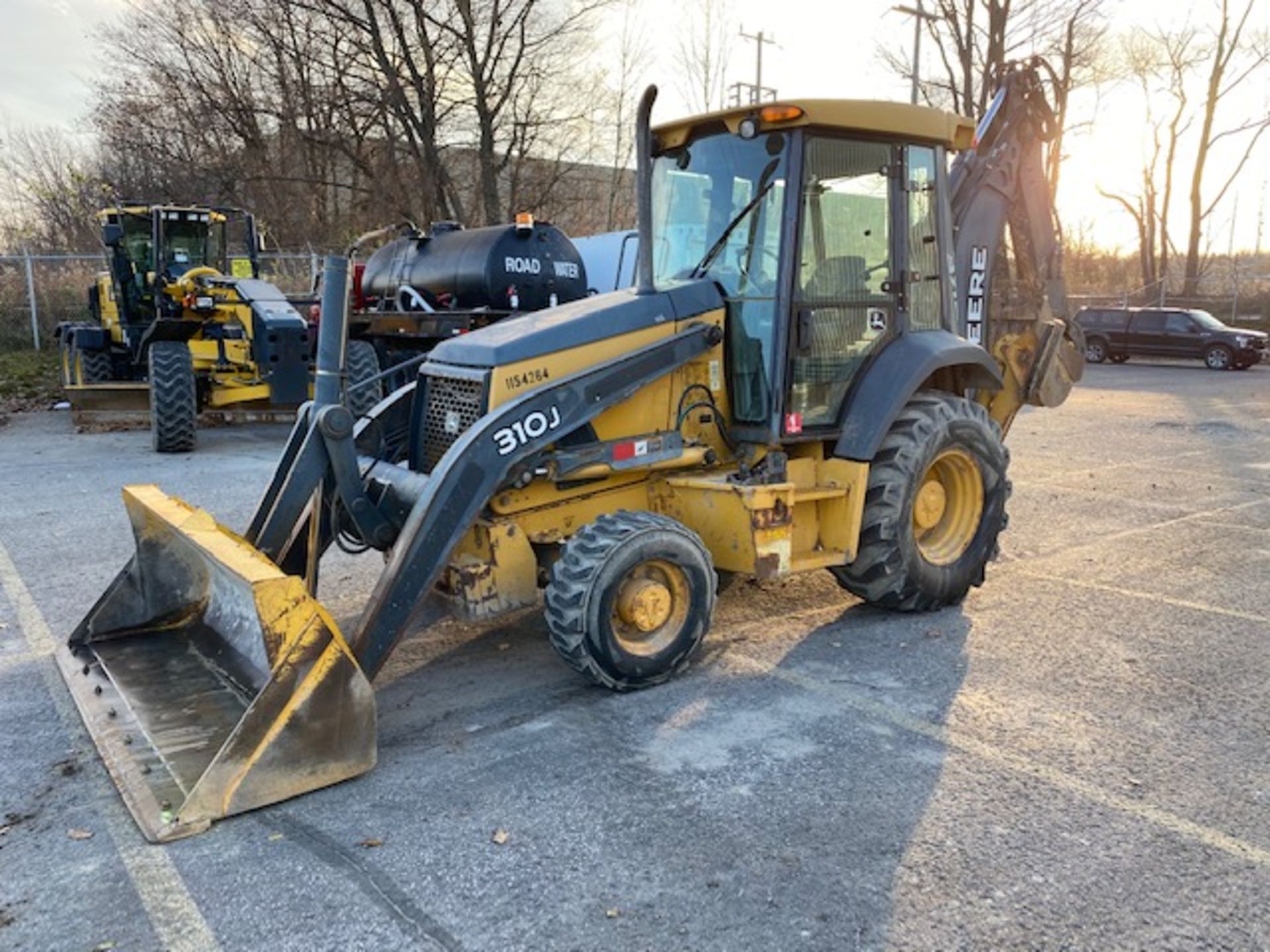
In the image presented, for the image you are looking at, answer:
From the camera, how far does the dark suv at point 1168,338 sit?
979 inches

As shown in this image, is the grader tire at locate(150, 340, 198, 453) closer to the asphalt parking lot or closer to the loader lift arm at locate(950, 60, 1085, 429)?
the asphalt parking lot

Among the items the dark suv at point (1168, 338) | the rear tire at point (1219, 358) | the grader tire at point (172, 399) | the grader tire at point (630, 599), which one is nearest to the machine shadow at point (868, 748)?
the grader tire at point (630, 599)

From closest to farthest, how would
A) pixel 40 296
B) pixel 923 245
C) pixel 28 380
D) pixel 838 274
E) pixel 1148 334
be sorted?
1. pixel 838 274
2. pixel 923 245
3. pixel 28 380
4. pixel 40 296
5. pixel 1148 334

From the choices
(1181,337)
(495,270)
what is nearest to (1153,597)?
(495,270)

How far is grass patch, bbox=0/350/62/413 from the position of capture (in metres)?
15.9

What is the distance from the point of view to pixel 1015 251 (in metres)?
7.01

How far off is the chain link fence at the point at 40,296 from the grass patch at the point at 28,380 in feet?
1.53

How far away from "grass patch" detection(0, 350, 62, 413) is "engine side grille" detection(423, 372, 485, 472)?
44.5 feet

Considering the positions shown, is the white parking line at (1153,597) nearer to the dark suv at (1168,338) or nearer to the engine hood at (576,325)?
the engine hood at (576,325)

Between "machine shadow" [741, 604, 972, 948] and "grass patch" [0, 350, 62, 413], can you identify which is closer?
"machine shadow" [741, 604, 972, 948]

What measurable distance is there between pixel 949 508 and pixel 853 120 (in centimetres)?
232

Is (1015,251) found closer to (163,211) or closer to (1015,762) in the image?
(1015,762)

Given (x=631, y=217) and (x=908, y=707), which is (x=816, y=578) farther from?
(x=631, y=217)

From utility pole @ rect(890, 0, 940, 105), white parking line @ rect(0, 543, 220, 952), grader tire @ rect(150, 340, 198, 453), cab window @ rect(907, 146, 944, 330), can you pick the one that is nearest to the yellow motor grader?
grader tire @ rect(150, 340, 198, 453)
